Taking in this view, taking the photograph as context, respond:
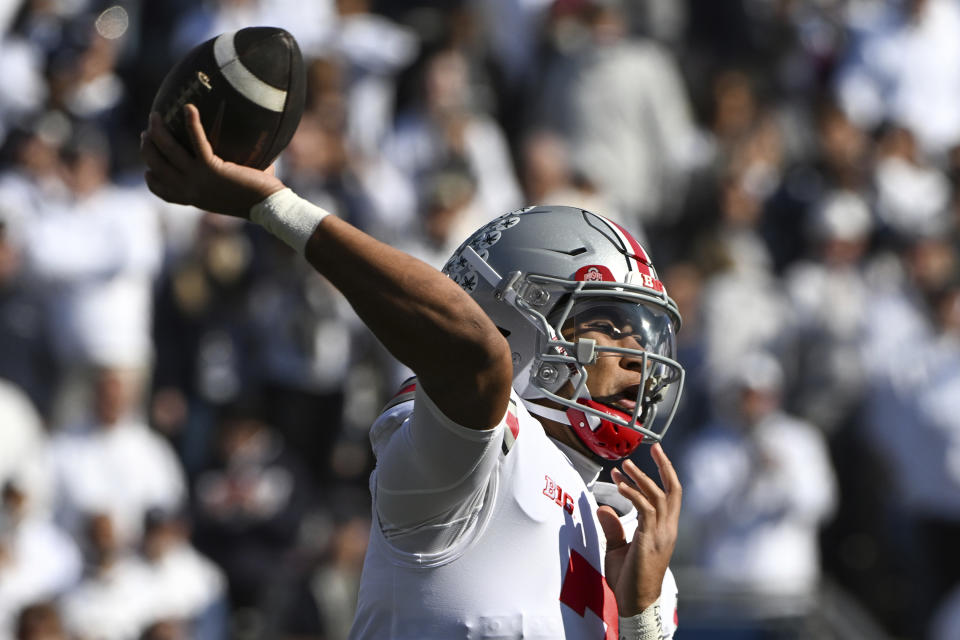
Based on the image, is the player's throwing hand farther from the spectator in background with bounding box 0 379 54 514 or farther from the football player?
the spectator in background with bounding box 0 379 54 514

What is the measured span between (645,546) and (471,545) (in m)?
0.34

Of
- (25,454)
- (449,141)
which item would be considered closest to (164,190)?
(25,454)

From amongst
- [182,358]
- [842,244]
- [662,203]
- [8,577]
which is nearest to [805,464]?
[842,244]

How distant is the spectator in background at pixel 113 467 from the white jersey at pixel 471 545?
18.2ft

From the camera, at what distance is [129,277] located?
8.79 m

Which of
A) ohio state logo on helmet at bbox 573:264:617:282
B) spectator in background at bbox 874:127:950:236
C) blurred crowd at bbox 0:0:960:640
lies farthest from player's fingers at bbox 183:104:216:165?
spectator in background at bbox 874:127:950:236

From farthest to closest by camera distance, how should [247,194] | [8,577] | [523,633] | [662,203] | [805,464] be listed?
[662,203] < [805,464] < [8,577] < [523,633] < [247,194]

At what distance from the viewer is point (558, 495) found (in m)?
2.99

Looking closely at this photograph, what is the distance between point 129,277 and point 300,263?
93cm

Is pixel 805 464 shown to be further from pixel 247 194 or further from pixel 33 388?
pixel 247 194

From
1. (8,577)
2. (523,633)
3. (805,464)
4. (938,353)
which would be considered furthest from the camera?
(938,353)

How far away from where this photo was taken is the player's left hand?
2961mm

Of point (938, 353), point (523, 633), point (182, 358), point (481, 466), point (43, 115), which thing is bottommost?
point (182, 358)

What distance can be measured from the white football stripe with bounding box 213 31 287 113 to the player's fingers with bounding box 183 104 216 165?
15cm
